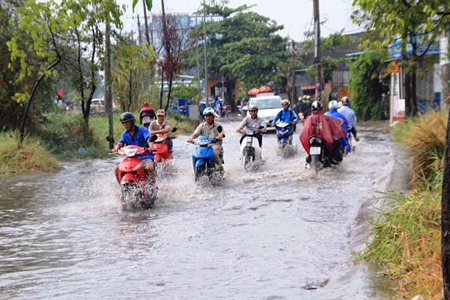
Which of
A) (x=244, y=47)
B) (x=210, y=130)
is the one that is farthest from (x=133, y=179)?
(x=244, y=47)

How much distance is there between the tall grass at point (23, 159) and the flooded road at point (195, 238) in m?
1.74

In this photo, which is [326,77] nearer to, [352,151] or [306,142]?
[352,151]

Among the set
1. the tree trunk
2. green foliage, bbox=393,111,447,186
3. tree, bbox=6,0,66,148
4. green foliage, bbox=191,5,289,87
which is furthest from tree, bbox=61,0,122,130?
green foliage, bbox=191,5,289,87

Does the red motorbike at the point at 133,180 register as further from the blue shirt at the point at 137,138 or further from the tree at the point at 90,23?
the tree at the point at 90,23

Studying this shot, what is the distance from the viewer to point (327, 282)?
6.66 metres

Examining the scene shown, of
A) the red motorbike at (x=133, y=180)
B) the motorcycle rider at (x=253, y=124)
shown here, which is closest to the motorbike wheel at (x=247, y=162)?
the motorcycle rider at (x=253, y=124)

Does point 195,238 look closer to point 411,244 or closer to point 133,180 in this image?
point 133,180

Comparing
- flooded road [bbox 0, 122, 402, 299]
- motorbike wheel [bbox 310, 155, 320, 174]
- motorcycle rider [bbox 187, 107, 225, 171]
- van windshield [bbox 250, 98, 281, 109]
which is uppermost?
motorcycle rider [bbox 187, 107, 225, 171]

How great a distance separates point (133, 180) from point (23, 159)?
762 cm

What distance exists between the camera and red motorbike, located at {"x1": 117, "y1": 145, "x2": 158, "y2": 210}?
1115 cm

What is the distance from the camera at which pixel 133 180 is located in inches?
438

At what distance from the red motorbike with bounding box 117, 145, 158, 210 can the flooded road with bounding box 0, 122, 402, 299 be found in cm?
24

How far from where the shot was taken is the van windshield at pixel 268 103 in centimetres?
3406

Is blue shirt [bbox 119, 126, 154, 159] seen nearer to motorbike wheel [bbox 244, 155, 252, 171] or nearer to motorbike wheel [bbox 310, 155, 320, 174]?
motorbike wheel [bbox 310, 155, 320, 174]
